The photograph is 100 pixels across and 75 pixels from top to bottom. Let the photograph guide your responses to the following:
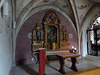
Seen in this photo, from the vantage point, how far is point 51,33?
19.4ft

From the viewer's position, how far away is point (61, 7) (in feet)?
19.9

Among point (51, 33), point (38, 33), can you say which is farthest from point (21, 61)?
point (51, 33)

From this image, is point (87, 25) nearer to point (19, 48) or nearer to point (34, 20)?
point (34, 20)

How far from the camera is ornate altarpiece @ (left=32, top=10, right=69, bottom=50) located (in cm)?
546

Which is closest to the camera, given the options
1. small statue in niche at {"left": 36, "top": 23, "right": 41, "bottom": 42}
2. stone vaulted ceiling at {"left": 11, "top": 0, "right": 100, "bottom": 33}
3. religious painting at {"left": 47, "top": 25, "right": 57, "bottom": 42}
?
stone vaulted ceiling at {"left": 11, "top": 0, "right": 100, "bottom": 33}

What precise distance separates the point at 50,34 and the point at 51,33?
11cm

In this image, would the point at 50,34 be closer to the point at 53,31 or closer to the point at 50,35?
the point at 50,35

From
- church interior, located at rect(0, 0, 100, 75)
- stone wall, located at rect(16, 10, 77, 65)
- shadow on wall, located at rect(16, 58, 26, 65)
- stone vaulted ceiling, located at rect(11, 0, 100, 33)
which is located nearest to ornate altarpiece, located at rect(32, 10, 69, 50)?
church interior, located at rect(0, 0, 100, 75)

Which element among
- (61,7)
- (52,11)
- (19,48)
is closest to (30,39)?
(19,48)

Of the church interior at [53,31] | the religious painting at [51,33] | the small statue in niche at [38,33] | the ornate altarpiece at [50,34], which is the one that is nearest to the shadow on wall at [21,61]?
the church interior at [53,31]

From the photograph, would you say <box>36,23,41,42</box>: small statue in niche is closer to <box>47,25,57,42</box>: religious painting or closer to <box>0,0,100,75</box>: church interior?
<box>0,0,100,75</box>: church interior

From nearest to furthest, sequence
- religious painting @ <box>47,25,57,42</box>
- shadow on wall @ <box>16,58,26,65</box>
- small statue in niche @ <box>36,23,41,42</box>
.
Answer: shadow on wall @ <box>16,58,26,65</box>, small statue in niche @ <box>36,23,41,42</box>, religious painting @ <box>47,25,57,42</box>

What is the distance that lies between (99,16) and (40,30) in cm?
439

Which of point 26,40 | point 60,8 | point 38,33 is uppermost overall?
point 60,8
